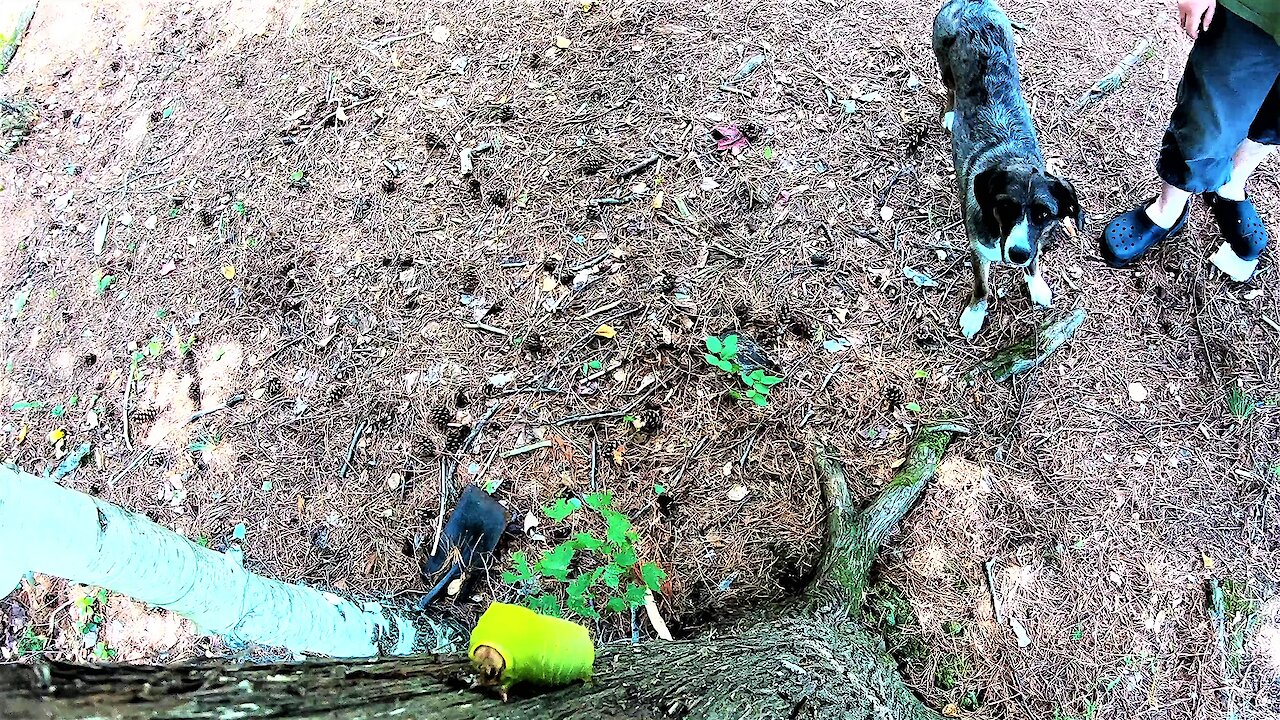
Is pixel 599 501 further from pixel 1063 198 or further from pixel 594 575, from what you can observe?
pixel 1063 198

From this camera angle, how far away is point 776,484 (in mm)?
2650

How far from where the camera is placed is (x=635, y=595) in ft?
7.83

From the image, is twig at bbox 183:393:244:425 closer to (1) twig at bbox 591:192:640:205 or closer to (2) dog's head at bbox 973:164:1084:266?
(1) twig at bbox 591:192:640:205

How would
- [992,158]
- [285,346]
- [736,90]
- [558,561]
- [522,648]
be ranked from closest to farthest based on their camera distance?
[522,648]
[558,561]
[992,158]
[285,346]
[736,90]

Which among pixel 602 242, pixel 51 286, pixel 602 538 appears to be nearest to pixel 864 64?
pixel 602 242

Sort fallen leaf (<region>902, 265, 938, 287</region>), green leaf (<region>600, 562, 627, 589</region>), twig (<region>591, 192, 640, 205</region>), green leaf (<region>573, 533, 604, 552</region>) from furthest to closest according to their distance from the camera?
twig (<region>591, 192, 640, 205</region>)
fallen leaf (<region>902, 265, 938, 287</region>)
green leaf (<region>600, 562, 627, 589</region>)
green leaf (<region>573, 533, 604, 552</region>)

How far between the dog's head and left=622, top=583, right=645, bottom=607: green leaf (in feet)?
6.22

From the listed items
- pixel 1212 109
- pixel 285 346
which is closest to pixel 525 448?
pixel 285 346

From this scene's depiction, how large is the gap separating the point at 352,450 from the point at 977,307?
2791 millimetres

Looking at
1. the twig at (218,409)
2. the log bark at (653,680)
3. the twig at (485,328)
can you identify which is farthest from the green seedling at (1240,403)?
Result: the twig at (218,409)

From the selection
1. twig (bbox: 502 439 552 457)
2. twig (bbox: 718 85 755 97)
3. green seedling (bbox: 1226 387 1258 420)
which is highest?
twig (bbox: 718 85 755 97)

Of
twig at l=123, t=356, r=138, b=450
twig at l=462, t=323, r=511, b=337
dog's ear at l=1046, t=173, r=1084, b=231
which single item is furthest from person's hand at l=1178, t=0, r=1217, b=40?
twig at l=123, t=356, r=138, b=450

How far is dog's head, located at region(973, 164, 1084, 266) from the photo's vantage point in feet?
7.93

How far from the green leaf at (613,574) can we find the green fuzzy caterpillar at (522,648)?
3.68 ft
